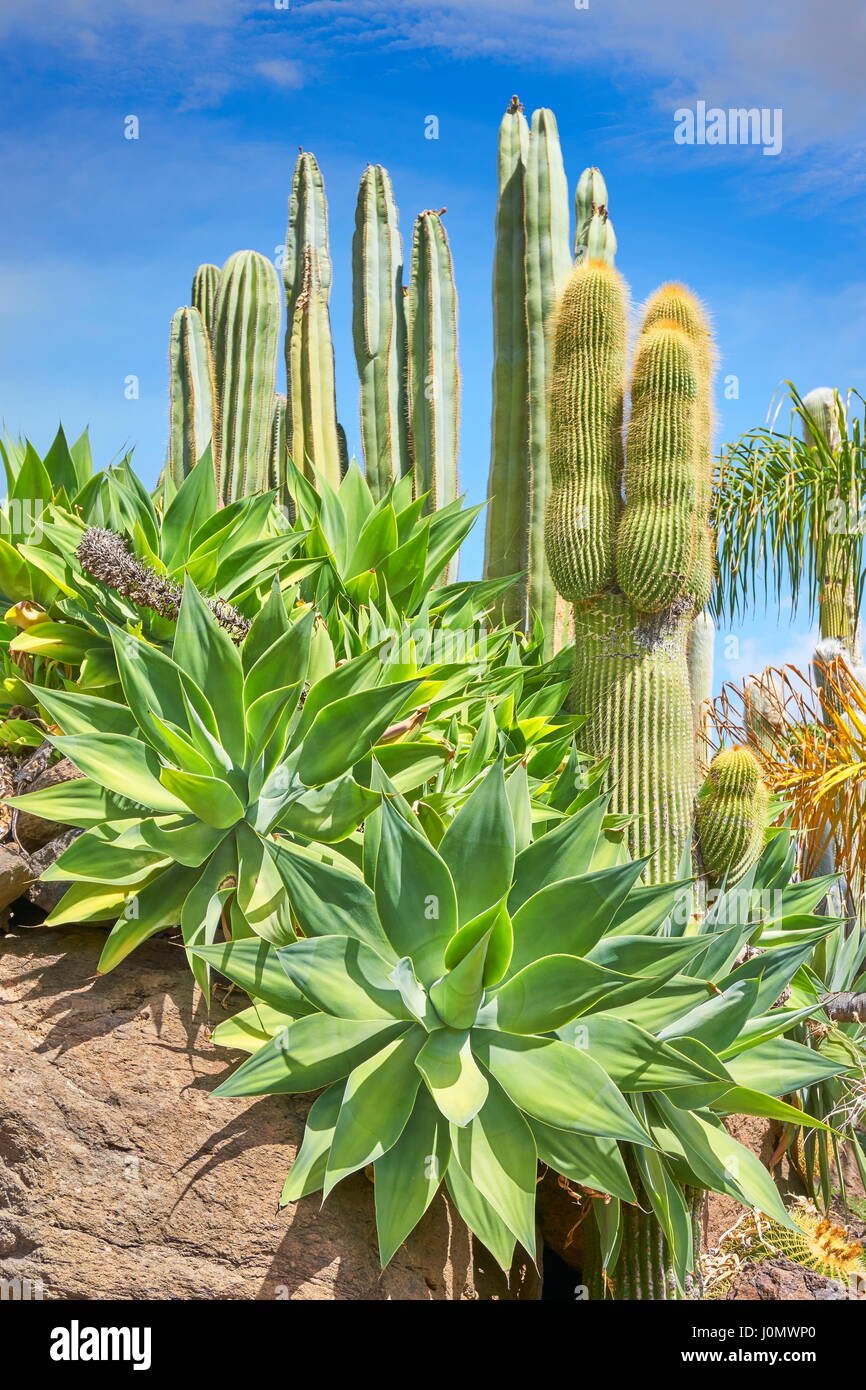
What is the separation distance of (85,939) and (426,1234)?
1.19 metres

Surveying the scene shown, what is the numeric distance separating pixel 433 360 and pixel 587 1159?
16.8ft

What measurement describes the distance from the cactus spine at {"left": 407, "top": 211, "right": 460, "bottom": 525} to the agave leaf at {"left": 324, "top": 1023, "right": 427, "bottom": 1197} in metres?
4.47

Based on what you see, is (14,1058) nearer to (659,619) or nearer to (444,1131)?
(444,1131)

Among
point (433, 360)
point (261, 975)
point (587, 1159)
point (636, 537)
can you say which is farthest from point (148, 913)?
point (433, 360)

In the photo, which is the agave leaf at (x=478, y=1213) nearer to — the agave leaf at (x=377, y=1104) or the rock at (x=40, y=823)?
the agave leaf at (x=377, y=1104)

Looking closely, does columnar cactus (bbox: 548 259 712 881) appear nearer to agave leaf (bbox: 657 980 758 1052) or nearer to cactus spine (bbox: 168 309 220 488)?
agave leaf (bbox: 657 980 758 1052)

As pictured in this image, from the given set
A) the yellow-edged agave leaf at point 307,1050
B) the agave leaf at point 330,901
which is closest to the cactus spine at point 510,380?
the agave leaf at point 330,901

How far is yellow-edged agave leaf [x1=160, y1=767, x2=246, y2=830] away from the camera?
2316mm

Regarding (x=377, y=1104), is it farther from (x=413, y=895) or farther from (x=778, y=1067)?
(x=778, y=1067)

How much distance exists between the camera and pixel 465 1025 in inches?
81.0

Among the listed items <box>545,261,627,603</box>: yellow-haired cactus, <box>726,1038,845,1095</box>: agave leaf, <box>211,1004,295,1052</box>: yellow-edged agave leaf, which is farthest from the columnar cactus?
<box>211,1004,295,1052</box>: yellow-edged agave leaf

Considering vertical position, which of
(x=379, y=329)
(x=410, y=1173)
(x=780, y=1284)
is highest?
A: (x=379, y=329)

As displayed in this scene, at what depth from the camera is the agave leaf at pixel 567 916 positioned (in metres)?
2.08
